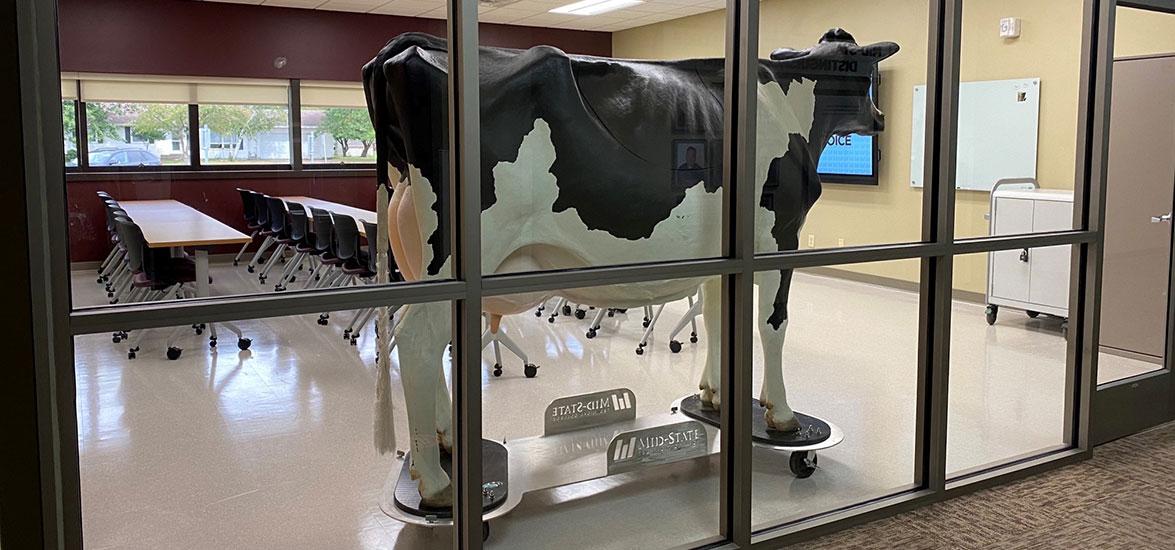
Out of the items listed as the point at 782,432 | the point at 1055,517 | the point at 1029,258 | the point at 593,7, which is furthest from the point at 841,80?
the point at 1055,517

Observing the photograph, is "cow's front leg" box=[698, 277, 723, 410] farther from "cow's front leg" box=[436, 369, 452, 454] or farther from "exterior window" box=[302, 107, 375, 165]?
"exterior window" box=[302, 107, 375, 165]

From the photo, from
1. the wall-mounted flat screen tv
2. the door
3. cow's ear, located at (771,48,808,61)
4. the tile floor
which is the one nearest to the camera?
the tile floor

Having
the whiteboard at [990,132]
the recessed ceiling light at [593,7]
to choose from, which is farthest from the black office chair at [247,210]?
the whiteboard at [990,132]

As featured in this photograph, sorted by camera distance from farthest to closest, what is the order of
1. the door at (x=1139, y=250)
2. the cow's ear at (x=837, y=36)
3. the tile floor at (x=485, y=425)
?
the door at (x=1139, y=250) → the cow's ear at (x=837, y=36) → the tile floor at (x=485, y=425)

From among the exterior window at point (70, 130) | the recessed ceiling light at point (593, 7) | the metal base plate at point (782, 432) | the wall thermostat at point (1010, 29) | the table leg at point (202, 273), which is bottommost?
the metal base plate at point (782, 432)

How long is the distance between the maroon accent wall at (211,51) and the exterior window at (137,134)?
45 mm

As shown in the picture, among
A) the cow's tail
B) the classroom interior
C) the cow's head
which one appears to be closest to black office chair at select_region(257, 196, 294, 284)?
the classroom interior

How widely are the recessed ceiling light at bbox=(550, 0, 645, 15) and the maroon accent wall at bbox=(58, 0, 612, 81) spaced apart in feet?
0.79

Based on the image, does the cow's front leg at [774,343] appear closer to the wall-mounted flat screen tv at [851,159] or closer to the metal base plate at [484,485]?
the wall-mounted flat screen tv at [851,159]

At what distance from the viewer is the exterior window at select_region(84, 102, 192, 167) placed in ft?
6.39

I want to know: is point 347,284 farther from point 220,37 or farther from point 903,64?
point 903,64

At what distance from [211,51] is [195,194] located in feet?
1.07

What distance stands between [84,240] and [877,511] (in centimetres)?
258

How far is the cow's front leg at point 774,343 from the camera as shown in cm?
304
